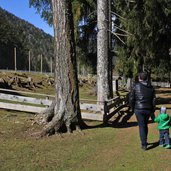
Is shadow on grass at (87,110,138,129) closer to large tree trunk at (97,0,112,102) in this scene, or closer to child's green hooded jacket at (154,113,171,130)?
large tree trunk at (97,0,112,102)

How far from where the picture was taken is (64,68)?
39.5 ft

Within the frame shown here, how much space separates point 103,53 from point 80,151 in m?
8.50

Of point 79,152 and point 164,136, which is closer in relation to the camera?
point 79,152

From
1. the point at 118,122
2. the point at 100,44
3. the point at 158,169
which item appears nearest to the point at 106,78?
the point at 100,44

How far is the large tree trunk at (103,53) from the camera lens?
17625 millimetres

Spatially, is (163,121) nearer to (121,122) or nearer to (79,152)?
(79,152)

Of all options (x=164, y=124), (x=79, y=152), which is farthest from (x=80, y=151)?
(x=164, y=124)

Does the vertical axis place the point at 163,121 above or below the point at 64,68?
below

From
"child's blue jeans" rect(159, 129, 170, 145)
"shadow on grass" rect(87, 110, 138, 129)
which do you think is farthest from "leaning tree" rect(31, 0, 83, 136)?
"child's blue jeans" rect(159, 129, 170, 145)

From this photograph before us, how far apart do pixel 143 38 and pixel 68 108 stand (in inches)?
460

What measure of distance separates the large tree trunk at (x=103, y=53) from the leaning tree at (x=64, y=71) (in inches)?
218

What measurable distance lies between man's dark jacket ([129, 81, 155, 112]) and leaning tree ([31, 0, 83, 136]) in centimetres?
270

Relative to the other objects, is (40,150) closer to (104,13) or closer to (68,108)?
(68,108)

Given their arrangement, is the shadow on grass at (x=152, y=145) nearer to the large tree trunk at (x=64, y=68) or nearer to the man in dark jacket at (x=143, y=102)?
the man in dark jacket at (x=143, y=102)
